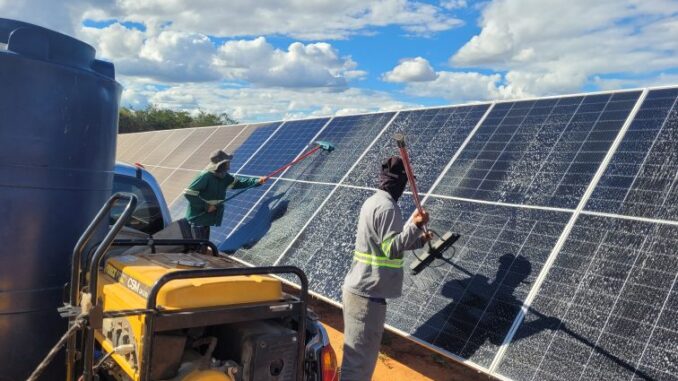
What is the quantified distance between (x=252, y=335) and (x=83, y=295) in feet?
2.86

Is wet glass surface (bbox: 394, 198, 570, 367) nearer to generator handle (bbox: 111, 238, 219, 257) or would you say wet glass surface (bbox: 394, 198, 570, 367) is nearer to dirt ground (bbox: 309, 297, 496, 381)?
dirt ground (bbox: 309, 297, 496, 381)

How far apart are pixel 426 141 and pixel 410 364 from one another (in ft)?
9.67

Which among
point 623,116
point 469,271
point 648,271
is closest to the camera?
point 648,271

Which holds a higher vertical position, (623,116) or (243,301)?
(623,116)

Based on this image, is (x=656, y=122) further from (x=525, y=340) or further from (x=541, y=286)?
(x=525, y=340)

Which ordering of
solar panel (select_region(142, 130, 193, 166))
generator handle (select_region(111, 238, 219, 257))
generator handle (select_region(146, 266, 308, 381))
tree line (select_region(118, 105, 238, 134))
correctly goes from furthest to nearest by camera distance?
tree line (select_region(118, 105, 238, 134)) → solar panel (select_region(142, 130, 193, 166)) → generator handle (select_region(111, 238, 219, 257)) → generator handle (select_region(146, 266, 308, 381))

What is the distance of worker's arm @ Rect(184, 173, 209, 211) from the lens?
7.40m

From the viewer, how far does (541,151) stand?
595 centimetres

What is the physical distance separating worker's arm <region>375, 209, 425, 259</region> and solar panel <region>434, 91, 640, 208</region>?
187 centimetres

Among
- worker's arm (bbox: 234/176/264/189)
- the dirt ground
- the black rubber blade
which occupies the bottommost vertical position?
the dirt ground

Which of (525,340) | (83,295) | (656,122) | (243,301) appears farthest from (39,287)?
(656,122)

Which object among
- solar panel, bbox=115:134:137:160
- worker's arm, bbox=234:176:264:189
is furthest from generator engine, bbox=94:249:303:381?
solar panel, bbox=115:134:137:160

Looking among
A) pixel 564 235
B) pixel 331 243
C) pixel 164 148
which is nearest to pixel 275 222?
pixel 331 243

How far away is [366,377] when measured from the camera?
429cm
